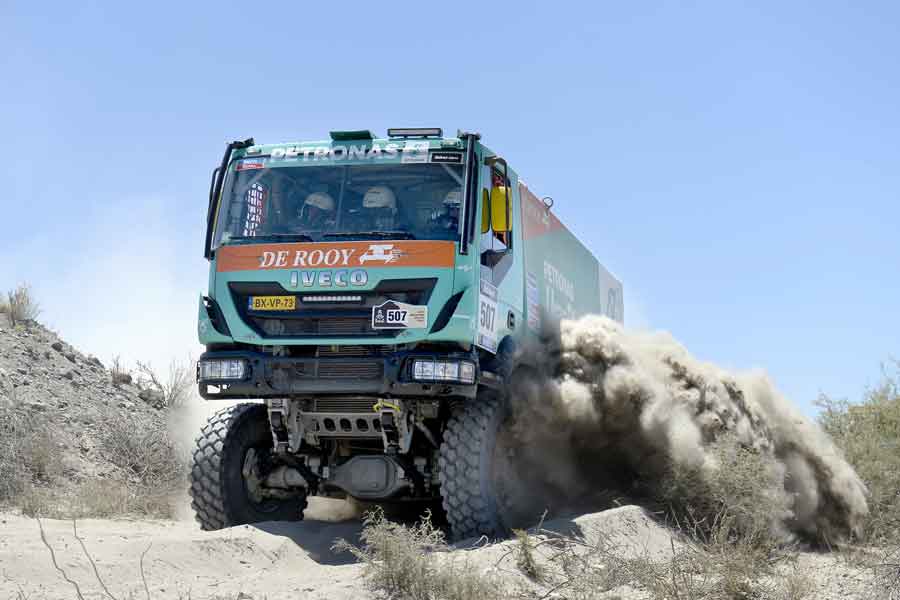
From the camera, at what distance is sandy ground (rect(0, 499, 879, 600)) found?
7.25 metres

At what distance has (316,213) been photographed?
33.0 feet

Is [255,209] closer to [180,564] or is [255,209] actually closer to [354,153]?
[354,153]

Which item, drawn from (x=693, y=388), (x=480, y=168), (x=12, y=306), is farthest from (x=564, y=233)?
(x=12, y=306)

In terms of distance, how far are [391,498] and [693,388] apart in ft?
12.7

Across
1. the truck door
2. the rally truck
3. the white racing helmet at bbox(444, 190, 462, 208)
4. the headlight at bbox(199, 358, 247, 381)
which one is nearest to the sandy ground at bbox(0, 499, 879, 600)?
the rally truck

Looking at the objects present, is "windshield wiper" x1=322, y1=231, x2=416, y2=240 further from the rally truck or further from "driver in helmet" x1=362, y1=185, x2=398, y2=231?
"driver in helmet" x1=362, y1=185, x2=398, y2=231

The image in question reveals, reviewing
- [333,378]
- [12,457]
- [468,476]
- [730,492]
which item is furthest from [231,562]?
[12,457]

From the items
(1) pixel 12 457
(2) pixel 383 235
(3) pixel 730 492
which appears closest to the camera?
(2) pixel 383 235

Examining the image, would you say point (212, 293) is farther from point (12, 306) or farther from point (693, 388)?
point (12, 306)

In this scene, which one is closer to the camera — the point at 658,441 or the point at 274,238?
the point at 274,238

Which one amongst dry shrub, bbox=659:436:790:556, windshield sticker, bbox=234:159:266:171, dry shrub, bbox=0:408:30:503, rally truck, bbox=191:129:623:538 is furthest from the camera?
dry shrub, bbox=0:408:30:503

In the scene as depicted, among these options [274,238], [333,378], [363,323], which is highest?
[274,238]

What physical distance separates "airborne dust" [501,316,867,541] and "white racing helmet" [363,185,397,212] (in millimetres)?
2233

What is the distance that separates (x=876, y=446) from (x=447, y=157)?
790 cm
